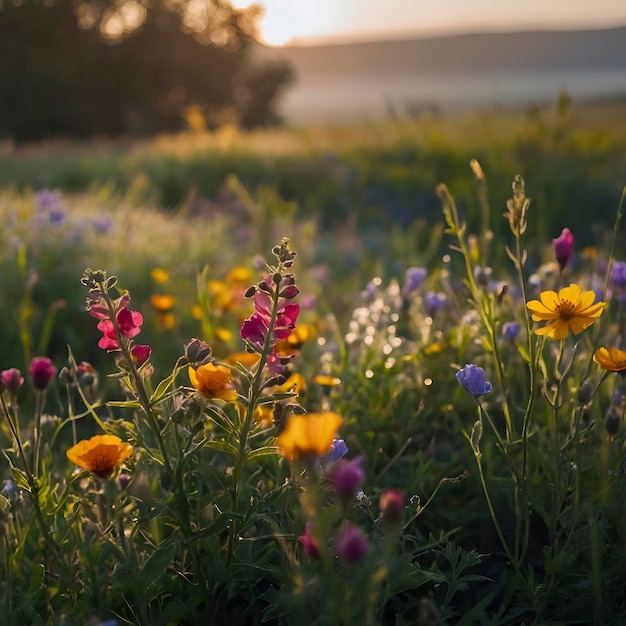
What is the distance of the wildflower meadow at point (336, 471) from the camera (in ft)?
3.49

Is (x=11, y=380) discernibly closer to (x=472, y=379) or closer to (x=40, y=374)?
(x=40, y=374)

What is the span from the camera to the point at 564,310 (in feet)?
3.93

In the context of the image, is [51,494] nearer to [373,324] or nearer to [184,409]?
[184,409]

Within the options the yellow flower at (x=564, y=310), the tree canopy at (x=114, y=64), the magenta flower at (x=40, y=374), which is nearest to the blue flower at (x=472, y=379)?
the yellow flower at (x=564, y=310)

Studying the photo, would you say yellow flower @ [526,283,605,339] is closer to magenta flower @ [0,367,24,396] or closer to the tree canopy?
magenta flower @ [0,367,24,396]

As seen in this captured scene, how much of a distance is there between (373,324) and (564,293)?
0.96 m

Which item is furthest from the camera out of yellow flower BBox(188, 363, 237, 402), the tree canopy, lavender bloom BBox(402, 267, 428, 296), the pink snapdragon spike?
the tree canopy

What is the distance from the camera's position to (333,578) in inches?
31.0

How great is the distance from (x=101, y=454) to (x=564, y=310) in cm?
76

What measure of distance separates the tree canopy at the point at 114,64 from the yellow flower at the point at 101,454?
1663 cm

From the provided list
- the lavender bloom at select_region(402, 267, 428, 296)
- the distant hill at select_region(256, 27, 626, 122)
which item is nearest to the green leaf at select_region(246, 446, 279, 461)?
the lavender bloom at select_region(402, 267, 428, 296)

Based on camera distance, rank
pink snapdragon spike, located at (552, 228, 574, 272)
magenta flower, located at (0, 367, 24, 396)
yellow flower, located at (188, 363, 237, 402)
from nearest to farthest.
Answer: yellow flower, located at (188, 363, 237, 402) → magenta flower, located at (0, 367, 24, 396) → pink snapdragon spike, located at (552, 228, 574, 272)

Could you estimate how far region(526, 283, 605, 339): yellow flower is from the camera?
1.18 meters

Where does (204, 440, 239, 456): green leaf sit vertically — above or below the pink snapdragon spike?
below
